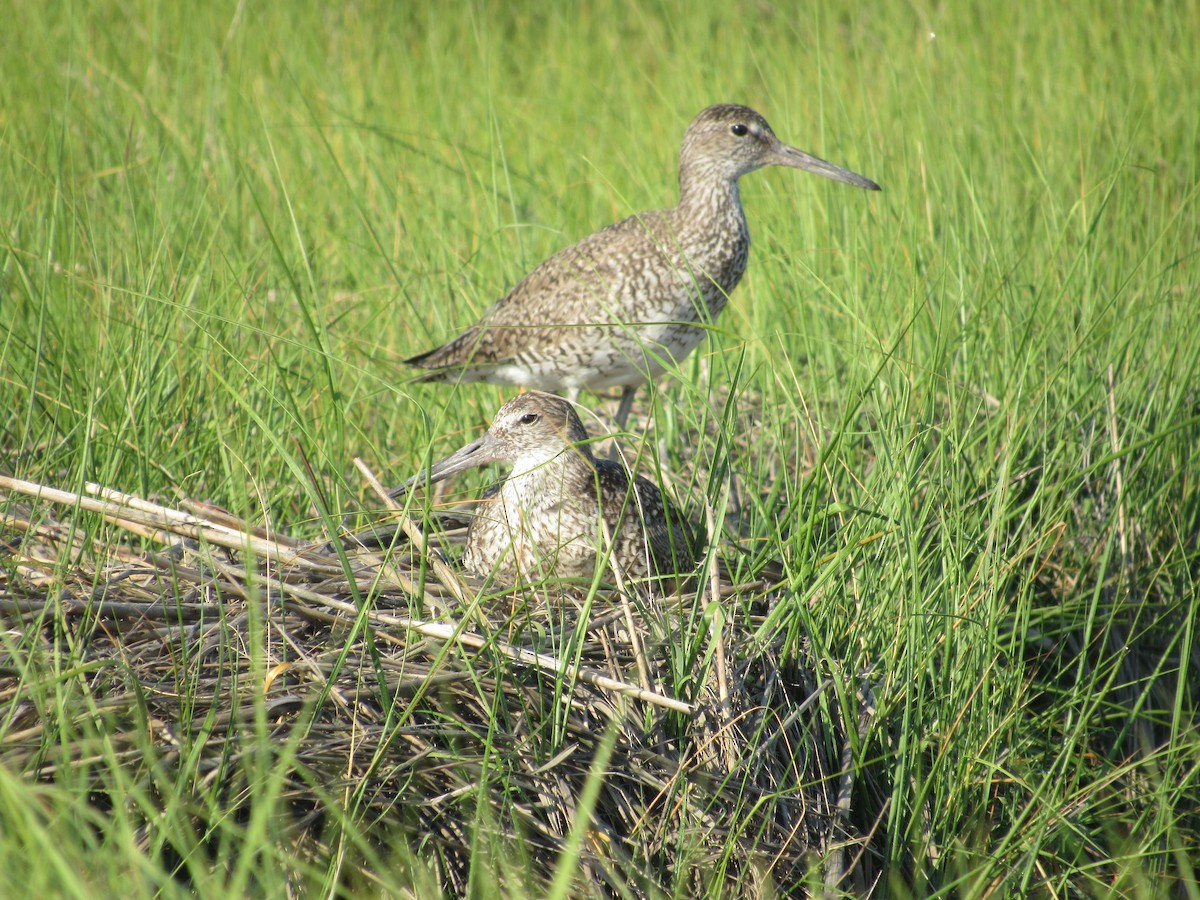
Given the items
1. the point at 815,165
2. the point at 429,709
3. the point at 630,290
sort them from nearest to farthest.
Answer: the point at 429,709 < the point at 630,290 < the point at 815,165

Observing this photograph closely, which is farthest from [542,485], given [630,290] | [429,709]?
[630,290]

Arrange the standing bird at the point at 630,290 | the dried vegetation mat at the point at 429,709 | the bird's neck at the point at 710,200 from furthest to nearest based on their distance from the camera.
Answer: the bird's neck at the point at 710,200
the standing bird at the point at 630,290
the dried vegetation mat at the point at 429,709

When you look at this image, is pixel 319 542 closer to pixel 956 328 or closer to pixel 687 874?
pixel 687 874

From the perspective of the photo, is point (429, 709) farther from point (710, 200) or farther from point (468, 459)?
point (710, 200)

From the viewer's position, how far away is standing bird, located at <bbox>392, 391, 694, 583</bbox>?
143 inches

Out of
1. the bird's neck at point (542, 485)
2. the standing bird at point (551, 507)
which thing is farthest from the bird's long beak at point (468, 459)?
the bird's neck at point (542, 485)

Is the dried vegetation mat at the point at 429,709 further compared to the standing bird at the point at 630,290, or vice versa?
the standing bird at the point at 630,290

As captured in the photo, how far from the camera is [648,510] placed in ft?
12.7

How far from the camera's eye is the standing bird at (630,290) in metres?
4.86

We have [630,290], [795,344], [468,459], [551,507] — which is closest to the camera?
[551,507]

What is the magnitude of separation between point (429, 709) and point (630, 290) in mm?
2548

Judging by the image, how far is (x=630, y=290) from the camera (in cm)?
487

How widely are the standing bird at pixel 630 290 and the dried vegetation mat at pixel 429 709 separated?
1732 millimetres

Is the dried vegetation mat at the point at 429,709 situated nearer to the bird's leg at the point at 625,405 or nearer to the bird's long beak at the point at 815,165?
the bird's leg at the point at 625,405
